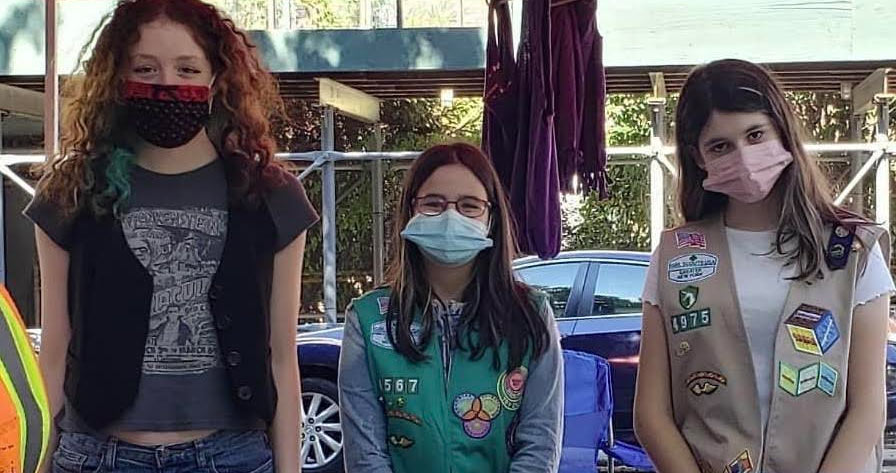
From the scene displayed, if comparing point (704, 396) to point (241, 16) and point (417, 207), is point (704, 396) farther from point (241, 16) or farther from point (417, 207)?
point (241, 16)

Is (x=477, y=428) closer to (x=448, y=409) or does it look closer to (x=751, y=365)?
(x=448, y=409)

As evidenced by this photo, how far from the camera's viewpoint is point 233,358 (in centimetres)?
239

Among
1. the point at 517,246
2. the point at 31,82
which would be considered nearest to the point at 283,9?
the point at 31,82

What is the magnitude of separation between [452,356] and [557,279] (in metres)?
4.90

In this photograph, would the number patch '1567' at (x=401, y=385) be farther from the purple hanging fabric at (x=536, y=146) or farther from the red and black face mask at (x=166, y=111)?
the purple hanging fabric at (x=536, y=146)

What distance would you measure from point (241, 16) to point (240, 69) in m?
8.92

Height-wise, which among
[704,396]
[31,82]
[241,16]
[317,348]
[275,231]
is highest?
[241,16]

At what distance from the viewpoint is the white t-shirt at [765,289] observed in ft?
8.30

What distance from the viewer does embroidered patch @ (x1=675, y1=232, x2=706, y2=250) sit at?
2.70 metres

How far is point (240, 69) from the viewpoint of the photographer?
2.60 metres

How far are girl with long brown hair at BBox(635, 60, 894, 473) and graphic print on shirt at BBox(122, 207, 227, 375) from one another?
3.41ft

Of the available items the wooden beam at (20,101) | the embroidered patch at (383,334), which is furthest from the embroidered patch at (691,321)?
the wooden beam at (20,101)

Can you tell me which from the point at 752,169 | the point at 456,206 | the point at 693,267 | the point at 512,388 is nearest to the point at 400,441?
the point at 512,388

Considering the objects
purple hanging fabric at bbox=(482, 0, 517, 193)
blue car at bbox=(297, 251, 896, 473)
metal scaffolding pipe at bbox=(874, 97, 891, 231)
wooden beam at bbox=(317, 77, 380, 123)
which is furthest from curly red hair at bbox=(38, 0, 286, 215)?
metal scaffolding pipe at bbox=(874, 97, 891, 231)
